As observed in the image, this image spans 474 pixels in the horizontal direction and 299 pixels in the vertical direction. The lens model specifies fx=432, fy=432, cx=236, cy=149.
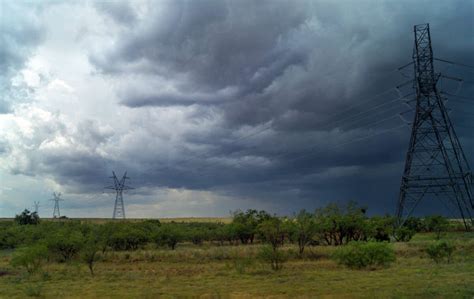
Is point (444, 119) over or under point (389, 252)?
over

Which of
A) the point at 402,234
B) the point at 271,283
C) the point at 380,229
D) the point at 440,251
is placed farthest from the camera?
the point at 380,229

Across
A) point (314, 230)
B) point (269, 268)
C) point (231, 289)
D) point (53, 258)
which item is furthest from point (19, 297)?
point (314, 230)

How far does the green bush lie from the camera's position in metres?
47.0

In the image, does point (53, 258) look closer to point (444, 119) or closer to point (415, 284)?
point (415, 284)

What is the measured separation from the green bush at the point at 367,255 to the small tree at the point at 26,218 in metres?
148

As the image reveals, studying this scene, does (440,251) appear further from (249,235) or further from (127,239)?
(127,239)

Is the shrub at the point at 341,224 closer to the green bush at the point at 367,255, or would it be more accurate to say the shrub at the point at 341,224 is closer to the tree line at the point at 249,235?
the tree line at the point at 249,235

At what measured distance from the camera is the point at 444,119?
58.8 metres

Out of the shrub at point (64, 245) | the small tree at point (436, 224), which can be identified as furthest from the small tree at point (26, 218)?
the small tree at point (436, 224)

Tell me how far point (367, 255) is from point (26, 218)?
155m

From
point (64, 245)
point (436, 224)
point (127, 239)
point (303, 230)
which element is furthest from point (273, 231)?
point (127, 239)

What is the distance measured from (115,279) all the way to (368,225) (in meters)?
50.4

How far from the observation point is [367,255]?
47406 millimetres

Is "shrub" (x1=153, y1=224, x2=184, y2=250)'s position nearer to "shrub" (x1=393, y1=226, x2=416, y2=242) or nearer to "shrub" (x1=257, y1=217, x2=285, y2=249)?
"shrub" (x1=257, y1=217, x2=285, y2=249)
